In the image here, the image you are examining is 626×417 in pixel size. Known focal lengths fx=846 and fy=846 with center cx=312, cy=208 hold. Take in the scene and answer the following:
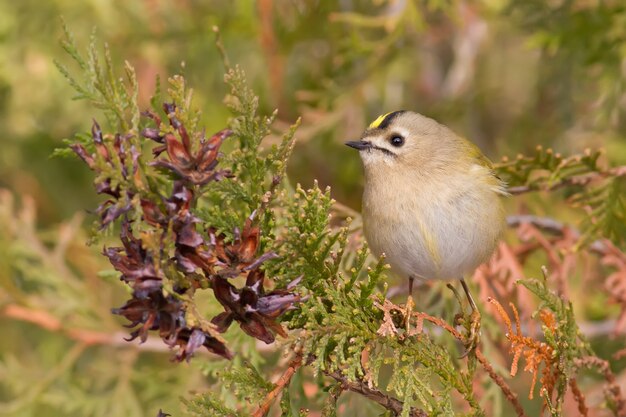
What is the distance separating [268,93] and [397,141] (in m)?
1.54

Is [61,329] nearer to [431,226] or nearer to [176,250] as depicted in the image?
[431,226]

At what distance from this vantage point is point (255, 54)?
467cm

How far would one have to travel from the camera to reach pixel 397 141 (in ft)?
9.82

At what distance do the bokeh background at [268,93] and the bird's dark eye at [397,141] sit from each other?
2.46 feet

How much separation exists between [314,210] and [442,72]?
367cm

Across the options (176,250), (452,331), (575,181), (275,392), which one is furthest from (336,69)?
(176,250)

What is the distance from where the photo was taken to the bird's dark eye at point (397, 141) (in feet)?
9.79

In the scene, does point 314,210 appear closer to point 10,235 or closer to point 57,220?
point 10,235

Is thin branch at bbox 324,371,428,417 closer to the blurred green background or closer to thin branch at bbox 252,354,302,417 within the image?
thin branch at bbox 252,354,302,417

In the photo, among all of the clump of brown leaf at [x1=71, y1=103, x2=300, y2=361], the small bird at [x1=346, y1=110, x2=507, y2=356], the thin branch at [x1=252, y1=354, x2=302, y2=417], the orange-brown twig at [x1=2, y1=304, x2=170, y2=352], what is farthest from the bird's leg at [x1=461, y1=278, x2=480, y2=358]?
the orange-brown twig at [x1=2, y1=304, x2=170, y2=352]

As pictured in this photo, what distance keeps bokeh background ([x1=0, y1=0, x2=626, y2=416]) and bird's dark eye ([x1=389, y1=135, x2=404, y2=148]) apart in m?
0.75

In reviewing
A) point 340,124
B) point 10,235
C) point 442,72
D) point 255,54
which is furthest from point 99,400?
point 442,72

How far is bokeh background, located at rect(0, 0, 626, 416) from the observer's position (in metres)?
3.77

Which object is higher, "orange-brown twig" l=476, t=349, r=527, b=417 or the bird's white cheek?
the bird's white cheek
